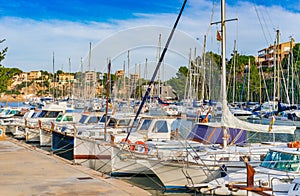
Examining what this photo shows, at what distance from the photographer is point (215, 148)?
2083cm

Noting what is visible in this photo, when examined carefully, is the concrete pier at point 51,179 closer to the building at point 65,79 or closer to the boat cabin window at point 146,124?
the boat cabin window at point 146,124

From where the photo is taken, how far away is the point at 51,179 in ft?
54.1

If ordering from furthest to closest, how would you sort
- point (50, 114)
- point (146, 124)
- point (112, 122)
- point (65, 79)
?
point (65, 79)
point (50, 114)
point (112, 122)
point (146, 124)

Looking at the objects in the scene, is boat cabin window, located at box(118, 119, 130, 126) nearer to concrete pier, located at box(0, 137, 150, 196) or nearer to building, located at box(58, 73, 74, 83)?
concrete pier, located at box(0, 137, 150, 196)

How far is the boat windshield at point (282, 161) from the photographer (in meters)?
16.0

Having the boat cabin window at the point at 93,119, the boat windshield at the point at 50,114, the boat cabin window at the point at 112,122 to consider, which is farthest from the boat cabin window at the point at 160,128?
the boat windshield at the point at 50,114

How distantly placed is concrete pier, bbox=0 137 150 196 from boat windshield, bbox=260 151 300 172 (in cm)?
486

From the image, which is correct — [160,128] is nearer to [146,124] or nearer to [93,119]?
[146,124]

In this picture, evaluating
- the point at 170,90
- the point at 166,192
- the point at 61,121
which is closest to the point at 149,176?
the point at 166,192

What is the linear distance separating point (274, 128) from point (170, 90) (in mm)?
61143

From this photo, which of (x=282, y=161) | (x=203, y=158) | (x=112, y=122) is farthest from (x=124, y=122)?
(x=282, y=161)

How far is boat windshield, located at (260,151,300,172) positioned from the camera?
52.5 ft

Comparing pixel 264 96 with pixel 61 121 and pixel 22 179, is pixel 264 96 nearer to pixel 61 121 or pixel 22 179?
pixel 61 121

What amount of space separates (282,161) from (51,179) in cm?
819
